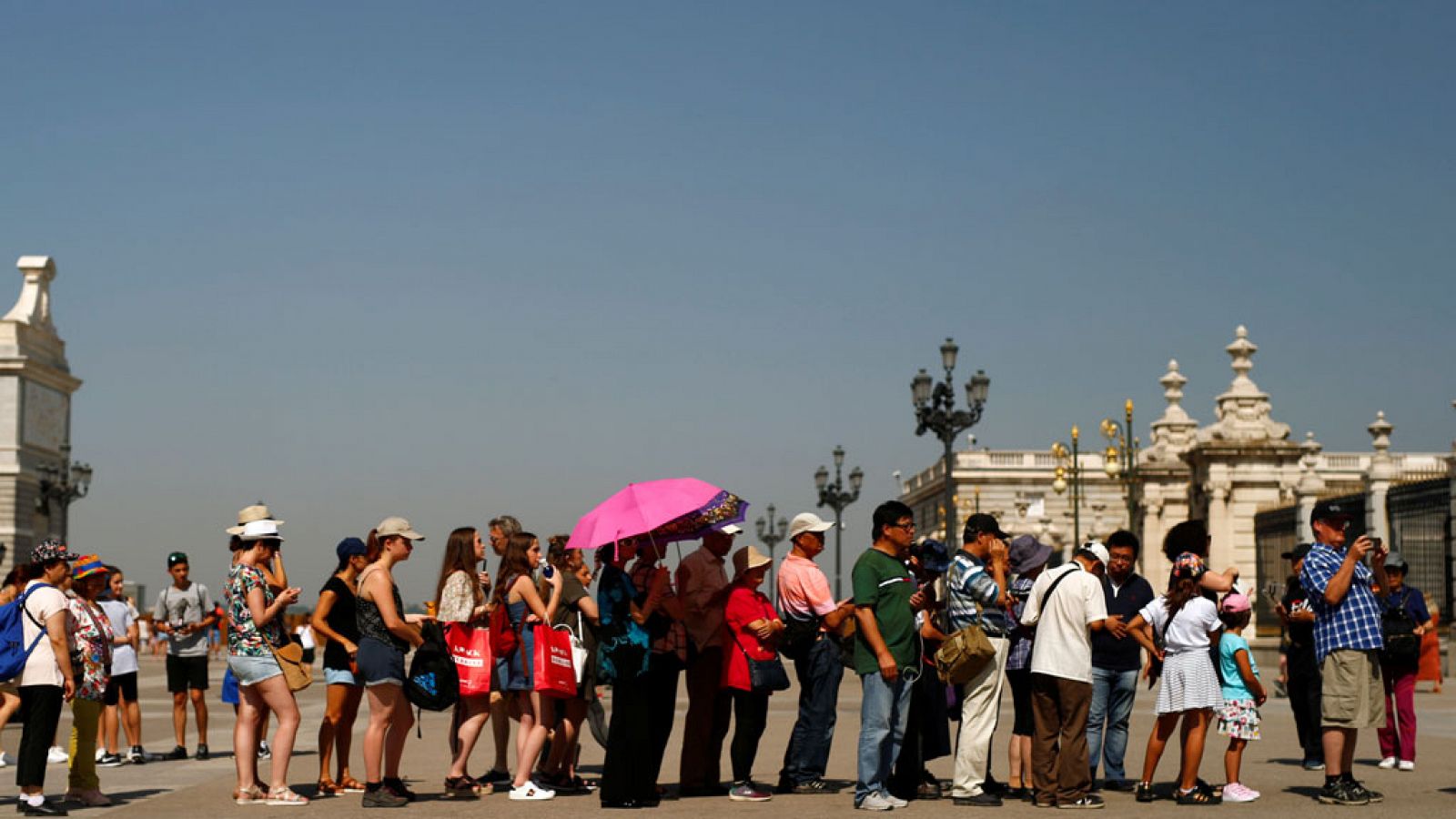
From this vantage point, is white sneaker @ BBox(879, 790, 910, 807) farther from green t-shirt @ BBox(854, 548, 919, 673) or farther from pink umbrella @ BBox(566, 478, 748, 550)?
pink umbrella @ BBox(566, 478, 748, 550)

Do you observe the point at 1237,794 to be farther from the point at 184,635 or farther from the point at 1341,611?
the point at 184,635

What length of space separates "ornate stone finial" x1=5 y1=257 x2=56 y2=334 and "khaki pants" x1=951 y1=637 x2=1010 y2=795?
3386 inches

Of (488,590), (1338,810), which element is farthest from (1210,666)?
(488,590)

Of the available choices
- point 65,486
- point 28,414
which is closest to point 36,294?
point 28,414

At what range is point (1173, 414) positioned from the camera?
146 feet

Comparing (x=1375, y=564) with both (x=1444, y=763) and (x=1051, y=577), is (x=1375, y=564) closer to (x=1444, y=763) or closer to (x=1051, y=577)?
(x=1444, y=763)

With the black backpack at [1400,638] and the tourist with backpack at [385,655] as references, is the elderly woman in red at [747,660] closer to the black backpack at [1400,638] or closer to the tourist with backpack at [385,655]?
the tourist with backpack at [385,655]

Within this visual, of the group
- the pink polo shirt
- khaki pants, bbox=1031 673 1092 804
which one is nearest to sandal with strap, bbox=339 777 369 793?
the pink polo shirt

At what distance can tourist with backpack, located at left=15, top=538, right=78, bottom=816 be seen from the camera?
35.8 ft

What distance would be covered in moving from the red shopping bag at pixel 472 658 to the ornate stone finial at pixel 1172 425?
33226mm

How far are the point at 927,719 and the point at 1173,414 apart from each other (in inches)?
1339

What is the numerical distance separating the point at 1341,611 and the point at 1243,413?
80.4 ft

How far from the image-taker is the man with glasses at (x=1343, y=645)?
441 inches

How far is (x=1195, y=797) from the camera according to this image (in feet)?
36.7
